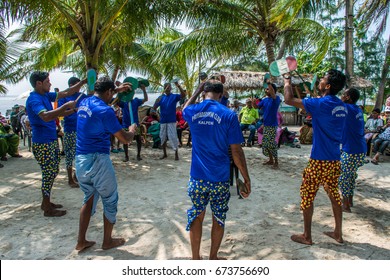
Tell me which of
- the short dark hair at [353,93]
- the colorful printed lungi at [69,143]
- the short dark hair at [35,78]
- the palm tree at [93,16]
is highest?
the palm tree at [93,16]

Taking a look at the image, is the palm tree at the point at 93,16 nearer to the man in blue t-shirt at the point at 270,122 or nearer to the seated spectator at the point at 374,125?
the man in blue t-shirt at the point at 270,122

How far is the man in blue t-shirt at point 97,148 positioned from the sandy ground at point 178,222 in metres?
0.52

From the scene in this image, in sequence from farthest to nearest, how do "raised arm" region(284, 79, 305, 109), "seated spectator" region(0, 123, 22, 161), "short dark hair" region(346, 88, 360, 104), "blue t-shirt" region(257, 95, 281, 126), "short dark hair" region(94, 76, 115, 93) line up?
1. "seated spectator" region(0, 123, 22, 161)
2. "blue t-shirt" region(257, 95, 281, 126)
3. "short dark hair" region(346, 88, 360, 104)
4. "raised arm" region(284, 79, 305, 109)
5. "short dark hair" region(94, 76, 115, 93)

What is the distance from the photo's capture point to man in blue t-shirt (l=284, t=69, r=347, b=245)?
10.7ft

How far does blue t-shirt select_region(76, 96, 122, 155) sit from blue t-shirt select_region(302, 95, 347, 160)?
1.97 m

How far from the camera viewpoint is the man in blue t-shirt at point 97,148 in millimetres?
2992

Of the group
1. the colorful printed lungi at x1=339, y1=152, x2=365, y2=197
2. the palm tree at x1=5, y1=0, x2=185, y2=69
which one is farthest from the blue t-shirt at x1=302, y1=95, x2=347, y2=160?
the palm tree at x1=5, y1=0, x2=185, y2=69

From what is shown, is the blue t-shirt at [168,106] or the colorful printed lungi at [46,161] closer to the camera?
the colorful printed lungi at [46,161]

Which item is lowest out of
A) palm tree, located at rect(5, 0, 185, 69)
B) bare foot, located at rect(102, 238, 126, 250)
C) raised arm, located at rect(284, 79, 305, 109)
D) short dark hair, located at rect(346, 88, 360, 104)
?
bare foot, located at rect(102, 238, 126, 250)

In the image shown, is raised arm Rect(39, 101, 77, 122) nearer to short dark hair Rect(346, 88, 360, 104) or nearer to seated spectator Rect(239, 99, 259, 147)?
short dark hair Rect(346, 88, 360, 104)

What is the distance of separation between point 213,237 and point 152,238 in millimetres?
1001

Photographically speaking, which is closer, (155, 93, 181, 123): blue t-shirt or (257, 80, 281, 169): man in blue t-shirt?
(257, 80, 281, 169): man in blue t-shirt

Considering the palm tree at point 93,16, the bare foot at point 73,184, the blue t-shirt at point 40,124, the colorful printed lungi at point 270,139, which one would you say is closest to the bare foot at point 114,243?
the blue t-shirt at point 40,124

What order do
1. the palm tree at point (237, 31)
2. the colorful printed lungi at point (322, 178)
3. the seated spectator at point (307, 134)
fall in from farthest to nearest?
the seated spectator at point (307, 134) → the palm tree at point (237, 31) → the colorful printed lungi at point (322, 178)
